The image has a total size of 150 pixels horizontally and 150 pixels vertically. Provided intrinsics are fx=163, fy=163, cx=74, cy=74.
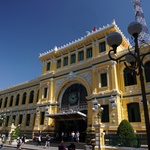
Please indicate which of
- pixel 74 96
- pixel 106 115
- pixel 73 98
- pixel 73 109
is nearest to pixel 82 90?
pixel 74 96

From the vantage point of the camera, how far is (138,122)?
56.1 ft

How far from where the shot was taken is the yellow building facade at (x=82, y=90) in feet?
60.2

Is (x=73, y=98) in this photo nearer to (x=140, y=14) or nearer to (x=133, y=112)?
(x=133, y=112)

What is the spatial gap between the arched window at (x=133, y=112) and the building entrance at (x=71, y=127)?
20.5 feet

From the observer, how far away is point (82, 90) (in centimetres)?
2283

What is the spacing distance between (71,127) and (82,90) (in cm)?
547

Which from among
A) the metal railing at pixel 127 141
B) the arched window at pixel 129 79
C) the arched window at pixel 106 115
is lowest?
the metal railing at pixel 127 141

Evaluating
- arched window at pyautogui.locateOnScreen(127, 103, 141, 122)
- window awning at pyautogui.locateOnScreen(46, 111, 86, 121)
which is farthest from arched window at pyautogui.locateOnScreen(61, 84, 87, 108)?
arched window at pyautogui.locateOnScreen(127, 103, 141, 122)

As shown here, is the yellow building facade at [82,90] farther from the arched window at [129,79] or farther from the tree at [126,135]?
the tree at [126,135]

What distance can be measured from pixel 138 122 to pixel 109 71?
21.9 feet

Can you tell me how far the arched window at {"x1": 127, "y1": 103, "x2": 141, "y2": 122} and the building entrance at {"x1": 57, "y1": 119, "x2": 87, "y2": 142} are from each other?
6253mm

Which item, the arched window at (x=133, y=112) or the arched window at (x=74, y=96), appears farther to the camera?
the arched window at (x=74, y=96)

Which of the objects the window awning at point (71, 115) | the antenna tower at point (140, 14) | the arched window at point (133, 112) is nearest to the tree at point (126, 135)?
the arched window at point (133, 112)

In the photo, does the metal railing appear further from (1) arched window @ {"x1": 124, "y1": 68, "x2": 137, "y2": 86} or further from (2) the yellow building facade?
(1) arched window @ {"x1": 124, "y1": 68, "x2": 137, "y2": 86}
